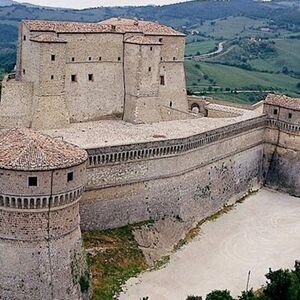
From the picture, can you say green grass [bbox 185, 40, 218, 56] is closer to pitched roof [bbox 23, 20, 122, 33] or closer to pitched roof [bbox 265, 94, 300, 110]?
pitched roof [bbox 265, 94, 300, 110]

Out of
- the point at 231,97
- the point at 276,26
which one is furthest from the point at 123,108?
the point at 276,26

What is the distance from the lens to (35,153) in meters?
24.9

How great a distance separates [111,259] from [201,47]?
384 ft

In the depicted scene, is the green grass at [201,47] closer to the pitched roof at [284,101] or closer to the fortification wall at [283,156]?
the pitched roof at [284,101]

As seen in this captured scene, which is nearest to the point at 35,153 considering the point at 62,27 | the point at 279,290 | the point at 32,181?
the point at 32,181

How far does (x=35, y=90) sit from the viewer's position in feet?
121

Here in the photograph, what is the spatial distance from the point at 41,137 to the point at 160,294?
937cm

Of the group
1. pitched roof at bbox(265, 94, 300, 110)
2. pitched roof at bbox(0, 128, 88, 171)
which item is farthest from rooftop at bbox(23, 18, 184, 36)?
pitched roof at bbox(0, 128, 88, 171)

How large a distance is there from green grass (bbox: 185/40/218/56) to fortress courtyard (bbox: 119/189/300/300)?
9132cm

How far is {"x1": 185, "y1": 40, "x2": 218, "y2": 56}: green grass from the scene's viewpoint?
5257 inches

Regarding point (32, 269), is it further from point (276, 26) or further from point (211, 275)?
point (276, 26)

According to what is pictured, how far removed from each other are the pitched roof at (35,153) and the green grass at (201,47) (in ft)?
342

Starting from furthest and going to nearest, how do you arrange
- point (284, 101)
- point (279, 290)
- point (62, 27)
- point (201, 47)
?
point (201, 47) → point (284, 101) → point (62, 27) → point (279, 290)

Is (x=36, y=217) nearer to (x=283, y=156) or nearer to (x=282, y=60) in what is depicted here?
(x=283, y=156)
